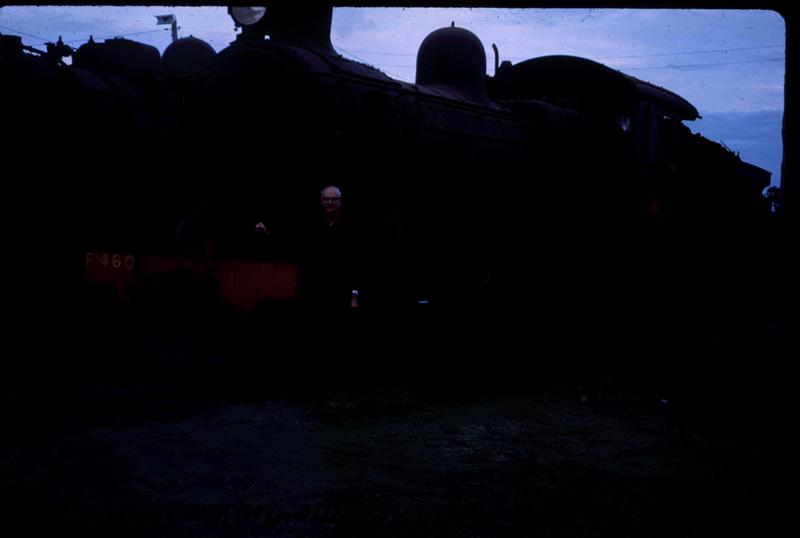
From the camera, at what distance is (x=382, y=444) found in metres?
4.75

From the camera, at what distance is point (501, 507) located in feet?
12.3

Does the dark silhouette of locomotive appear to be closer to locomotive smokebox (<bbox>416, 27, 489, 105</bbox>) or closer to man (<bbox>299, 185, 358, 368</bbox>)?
locomotive smokebox (<bbox>416, 27, 489, 105</bbox>)

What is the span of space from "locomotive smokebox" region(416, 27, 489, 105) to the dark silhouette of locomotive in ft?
0.09

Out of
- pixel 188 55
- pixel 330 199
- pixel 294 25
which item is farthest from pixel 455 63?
pixel 188 55

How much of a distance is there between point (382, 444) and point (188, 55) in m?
13.4

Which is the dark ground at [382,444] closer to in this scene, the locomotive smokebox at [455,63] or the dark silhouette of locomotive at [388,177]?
the dark silhouette of locomotive at [388,177]

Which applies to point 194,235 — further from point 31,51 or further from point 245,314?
point 31,51

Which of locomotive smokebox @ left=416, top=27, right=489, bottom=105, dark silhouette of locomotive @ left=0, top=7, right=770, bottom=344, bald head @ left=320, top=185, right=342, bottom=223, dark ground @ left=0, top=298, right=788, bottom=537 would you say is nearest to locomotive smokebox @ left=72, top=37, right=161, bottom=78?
dark silhouette of locomotive @ left=0, top=7, right=770, bottom=344

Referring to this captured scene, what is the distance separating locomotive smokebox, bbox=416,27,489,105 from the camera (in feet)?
31.0

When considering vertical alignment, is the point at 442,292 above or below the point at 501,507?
above

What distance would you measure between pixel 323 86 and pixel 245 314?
2.08m

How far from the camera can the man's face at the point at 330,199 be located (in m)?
6.36

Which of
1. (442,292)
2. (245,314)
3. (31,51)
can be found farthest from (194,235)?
(31,51)

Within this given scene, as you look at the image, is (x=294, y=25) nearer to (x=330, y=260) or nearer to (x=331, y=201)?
(x=331, y=201)
